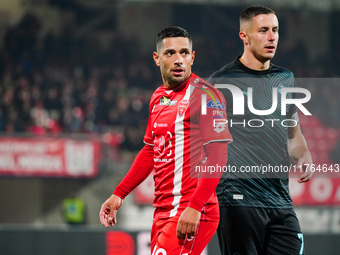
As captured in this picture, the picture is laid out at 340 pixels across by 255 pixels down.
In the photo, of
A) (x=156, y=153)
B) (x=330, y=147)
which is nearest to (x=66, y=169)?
(x=330, y=147)

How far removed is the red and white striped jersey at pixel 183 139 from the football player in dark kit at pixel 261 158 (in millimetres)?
296

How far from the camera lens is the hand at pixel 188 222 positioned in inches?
114

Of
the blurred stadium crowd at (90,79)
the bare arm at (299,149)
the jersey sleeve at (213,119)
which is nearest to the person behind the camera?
the jersey sleeve at (213,119)

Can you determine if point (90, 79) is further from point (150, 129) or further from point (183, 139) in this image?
point (183, 139)

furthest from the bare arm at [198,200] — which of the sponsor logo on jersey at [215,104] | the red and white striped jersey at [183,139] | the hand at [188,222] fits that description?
the sponsor logo on jersey at [215,104]

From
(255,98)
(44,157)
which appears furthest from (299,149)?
(44,157)

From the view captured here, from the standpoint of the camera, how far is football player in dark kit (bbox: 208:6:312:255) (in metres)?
3.44

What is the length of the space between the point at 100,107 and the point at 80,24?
3.76 metres

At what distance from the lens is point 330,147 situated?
30.1ft

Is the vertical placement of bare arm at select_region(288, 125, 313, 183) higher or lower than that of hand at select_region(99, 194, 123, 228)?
higher

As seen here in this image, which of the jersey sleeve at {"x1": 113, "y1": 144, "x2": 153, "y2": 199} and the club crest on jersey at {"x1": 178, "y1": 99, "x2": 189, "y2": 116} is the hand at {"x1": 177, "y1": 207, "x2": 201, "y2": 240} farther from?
the jersey sleeve at {"x1": 113, "y1": 144, "x2": 153, "y2": 199}

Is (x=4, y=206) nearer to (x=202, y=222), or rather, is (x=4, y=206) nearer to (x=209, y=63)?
(x=209, y=63)

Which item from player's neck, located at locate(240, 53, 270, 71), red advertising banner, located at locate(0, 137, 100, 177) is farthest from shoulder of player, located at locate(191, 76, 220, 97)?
red advertising banner, located at locate(0, 137, 100, 177)

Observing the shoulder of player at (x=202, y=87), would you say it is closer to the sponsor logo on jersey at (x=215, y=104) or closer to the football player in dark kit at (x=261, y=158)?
the sponsor logo on jersey at (x=215, y=104)
